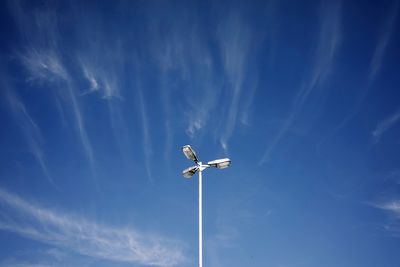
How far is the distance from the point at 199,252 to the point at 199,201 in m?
2.03

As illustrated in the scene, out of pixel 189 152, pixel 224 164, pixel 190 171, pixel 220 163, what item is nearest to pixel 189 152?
pixel 189 152

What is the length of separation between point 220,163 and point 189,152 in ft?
4.66

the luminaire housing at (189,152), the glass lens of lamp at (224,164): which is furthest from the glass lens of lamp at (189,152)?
the glass lens of lamp at (224,164)

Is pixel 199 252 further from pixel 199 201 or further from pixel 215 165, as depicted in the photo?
pixel 215 165

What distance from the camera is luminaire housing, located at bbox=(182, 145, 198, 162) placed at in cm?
1387

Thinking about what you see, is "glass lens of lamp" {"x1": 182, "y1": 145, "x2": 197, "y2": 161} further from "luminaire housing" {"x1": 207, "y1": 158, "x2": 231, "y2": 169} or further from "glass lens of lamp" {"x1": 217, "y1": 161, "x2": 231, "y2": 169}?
"glass lens of lamp" {"x1": 217, "y1": 161, "x2": 231, "y2": 169}

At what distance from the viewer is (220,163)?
14.4m

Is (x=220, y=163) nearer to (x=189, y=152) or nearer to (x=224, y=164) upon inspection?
(x=224, y=164)

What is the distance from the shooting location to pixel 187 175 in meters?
14.5

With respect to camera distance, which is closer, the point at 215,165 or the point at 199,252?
the point at 199,252

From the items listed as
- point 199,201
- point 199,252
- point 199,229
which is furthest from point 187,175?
point 199,252

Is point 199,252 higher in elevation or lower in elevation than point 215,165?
lower

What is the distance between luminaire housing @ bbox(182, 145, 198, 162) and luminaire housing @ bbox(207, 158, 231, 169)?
68 centimetres

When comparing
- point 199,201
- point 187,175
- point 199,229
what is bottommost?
point 199,229
